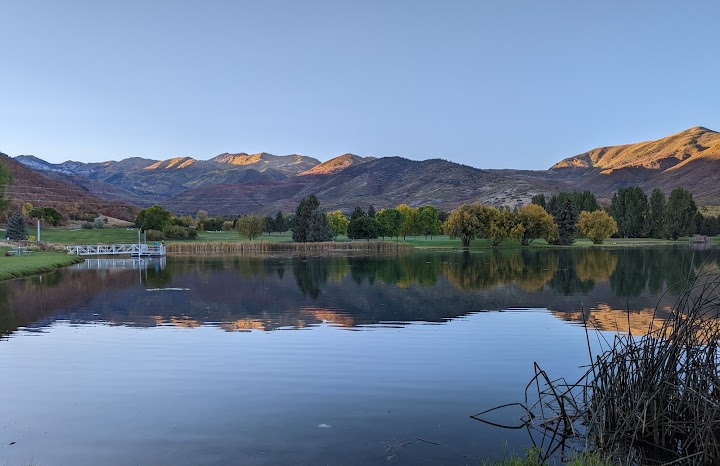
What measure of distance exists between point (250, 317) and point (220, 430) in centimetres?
1602

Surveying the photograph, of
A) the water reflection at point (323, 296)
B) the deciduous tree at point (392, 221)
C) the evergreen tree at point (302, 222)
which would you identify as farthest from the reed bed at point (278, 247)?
the water reflection at point (323, 296)

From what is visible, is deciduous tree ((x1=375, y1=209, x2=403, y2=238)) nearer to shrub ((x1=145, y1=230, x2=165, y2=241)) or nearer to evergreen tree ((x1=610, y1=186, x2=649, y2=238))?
shrub ((x1=145, y1=230, x2=165, y2=241))

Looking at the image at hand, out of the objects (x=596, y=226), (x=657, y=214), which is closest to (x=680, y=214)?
(x=657, y=214)

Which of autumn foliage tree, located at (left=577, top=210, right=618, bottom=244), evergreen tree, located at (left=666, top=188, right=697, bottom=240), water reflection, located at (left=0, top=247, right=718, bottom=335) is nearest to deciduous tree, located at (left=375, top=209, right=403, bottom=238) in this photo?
autumn foliage tree, located at (left=577, top=210, right=618, bottom=244)

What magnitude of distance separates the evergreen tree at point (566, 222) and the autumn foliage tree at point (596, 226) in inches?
116

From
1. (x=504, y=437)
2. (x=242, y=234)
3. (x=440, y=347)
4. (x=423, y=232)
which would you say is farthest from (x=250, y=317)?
(x=423, y=232)

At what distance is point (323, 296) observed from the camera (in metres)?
35.6

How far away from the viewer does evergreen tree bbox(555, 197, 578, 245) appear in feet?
368

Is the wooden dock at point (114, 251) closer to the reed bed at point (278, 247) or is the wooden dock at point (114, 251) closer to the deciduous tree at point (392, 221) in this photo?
the reed bed at point (278, 247)

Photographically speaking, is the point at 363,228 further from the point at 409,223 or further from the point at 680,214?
the point at 680,214

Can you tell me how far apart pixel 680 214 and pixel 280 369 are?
136 m

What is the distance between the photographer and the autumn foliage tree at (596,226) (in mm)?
114562

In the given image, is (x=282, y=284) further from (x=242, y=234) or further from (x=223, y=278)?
(x=242, y=234)

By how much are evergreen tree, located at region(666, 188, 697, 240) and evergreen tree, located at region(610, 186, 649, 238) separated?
17.9 ft
